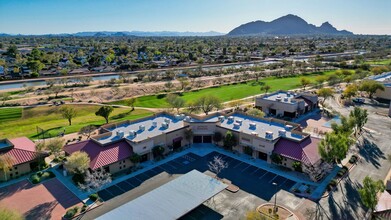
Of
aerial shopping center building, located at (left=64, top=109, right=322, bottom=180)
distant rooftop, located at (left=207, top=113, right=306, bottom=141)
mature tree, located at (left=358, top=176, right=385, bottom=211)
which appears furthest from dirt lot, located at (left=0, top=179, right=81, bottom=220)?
mature tree, located at (left=358, top=176, right=385, bottom=211)

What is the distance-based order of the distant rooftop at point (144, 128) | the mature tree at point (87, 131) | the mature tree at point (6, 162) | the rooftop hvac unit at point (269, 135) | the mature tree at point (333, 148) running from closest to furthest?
the mature tree at point (6, 162), the mature tree at point (333, 148), the rooftop hvac unit at point (269, 135), the distant rooftop at point (144, 128), the mature tree at point (87, 131)

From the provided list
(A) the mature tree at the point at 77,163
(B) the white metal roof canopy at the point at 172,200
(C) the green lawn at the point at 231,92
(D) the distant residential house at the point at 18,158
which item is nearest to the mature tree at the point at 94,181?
(A) the mature tree at the point at 77,163

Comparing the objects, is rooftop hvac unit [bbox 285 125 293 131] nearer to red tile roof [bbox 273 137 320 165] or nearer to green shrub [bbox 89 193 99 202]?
red tile roof [bbox 273 137 320 165]

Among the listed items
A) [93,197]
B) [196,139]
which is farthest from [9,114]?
[93,197]

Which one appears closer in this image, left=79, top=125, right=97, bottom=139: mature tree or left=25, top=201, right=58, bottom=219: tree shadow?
left=25, top=201, right=58, bottom=219: tree shadow

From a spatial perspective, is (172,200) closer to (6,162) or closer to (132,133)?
(132,133)

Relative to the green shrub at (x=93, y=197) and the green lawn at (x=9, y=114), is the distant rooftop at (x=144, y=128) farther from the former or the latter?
the green lawn at (x=9, y=114)
